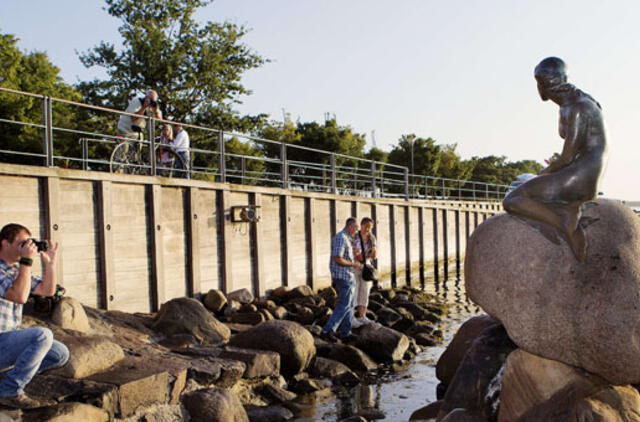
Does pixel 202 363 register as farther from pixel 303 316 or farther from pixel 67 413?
pixel 303 316

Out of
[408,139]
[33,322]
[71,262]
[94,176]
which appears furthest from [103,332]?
[408,139]

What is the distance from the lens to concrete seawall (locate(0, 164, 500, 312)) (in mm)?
10891

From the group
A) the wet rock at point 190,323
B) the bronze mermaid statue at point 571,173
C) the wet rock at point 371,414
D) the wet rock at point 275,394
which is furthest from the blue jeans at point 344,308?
the bronze mermaid statue at point 571,173

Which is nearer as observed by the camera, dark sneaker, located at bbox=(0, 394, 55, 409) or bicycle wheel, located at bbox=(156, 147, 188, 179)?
dark sneaker, located at bbox=(0, 394, 55, 409)

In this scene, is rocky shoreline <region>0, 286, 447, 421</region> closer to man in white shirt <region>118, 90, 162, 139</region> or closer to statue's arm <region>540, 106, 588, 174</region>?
man in white shirt <region>118, 90, 162, 139</region>

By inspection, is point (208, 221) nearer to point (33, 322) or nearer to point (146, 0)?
point (33, 322)

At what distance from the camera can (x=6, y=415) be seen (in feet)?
18.4

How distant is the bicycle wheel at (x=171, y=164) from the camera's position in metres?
14.6

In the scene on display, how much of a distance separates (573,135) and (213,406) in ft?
15.9

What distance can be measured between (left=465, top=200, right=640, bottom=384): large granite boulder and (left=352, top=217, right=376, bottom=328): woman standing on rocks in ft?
19.2

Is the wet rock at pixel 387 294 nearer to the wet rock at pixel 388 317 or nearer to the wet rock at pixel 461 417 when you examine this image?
the wet rock at pixel 388 317

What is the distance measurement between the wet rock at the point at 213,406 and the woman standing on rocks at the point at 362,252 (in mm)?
4626

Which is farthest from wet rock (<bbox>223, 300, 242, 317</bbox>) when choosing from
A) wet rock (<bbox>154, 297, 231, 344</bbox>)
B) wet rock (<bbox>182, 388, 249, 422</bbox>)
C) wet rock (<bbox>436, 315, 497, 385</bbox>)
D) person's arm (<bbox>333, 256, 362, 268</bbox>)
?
wet rock (<bbox>182, 388, 249, 422</bbox>)

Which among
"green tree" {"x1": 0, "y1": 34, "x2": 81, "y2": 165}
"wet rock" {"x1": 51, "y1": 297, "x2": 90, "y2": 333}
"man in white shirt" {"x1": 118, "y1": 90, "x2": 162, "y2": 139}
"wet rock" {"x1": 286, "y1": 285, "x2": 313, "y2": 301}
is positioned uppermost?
"green tree" {"x1": 0, "y1": 34, "x2": 81, "y2": 165}
